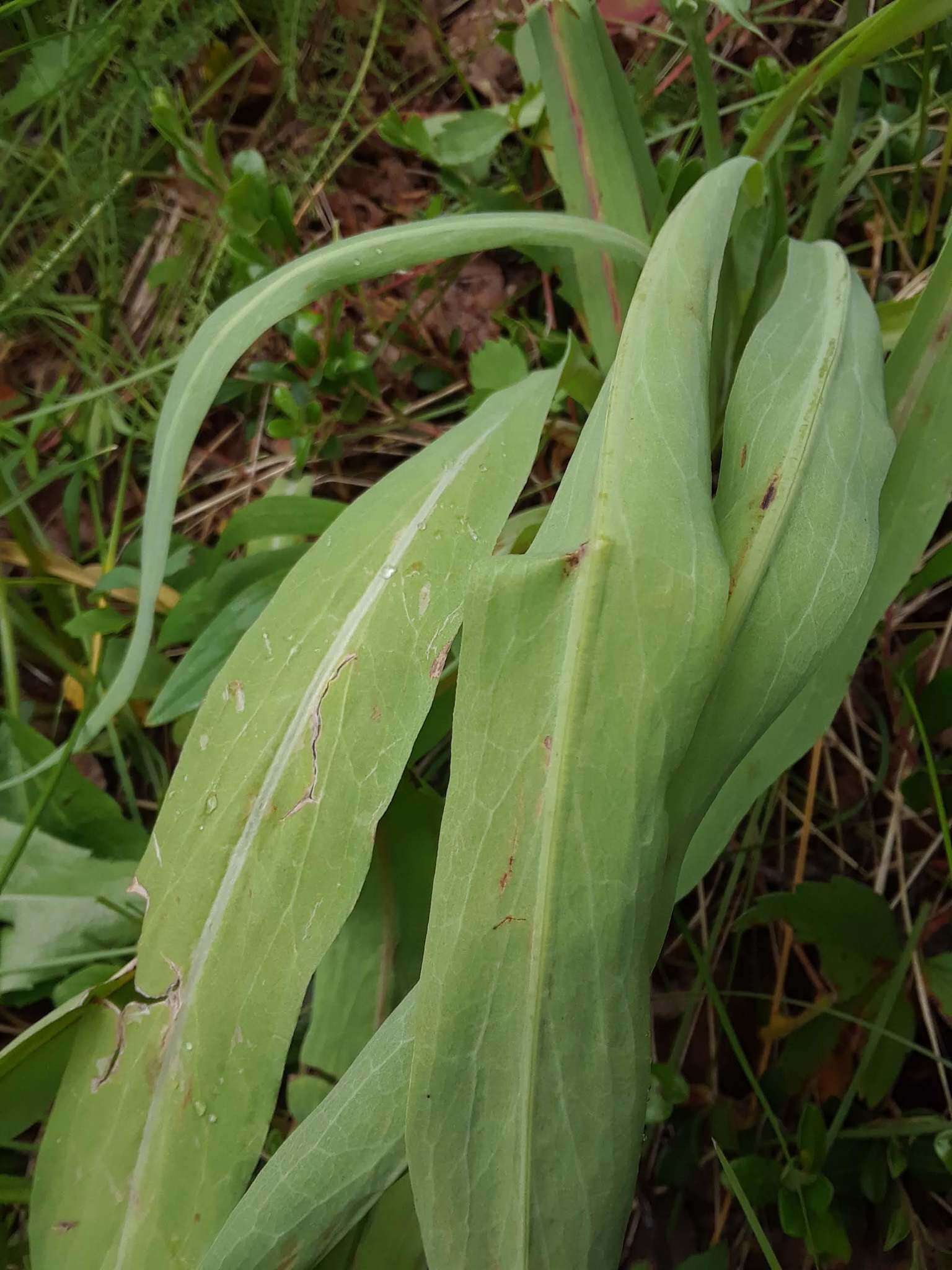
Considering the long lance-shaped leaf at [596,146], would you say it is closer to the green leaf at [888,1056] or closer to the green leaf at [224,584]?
the green leaf at [224,584]

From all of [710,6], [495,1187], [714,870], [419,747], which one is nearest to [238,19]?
[710,6]

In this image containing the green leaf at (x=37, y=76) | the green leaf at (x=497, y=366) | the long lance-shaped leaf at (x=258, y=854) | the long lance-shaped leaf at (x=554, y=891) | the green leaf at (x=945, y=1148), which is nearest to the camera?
the long lance-shaped leaf at (x=554, y=891)

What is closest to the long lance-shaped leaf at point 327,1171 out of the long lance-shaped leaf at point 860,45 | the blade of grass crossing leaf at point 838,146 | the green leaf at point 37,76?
the long lance-shaped leaf at point 860,45

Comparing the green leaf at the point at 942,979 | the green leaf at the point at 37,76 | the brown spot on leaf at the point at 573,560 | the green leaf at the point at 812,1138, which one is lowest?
the green leaf at the point at 812,1138

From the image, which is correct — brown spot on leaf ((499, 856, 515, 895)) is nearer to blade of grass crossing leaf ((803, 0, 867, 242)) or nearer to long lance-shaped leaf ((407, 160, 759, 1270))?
long lance-shaped leaf ((407, 160, 759, 1270))

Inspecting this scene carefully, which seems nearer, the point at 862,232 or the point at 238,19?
the point at 862,232

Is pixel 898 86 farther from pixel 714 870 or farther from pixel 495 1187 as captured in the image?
pixel 495 1187
